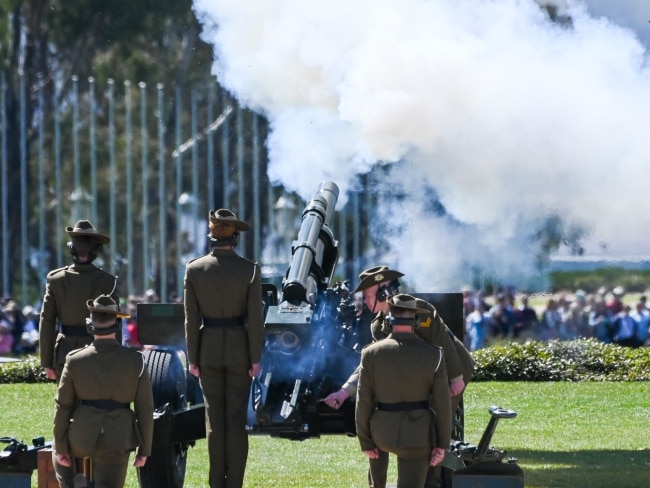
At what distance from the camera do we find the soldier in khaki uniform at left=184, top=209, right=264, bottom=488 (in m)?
10.0

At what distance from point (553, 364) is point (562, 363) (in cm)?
15

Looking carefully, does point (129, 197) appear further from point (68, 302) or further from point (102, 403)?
point (102, 403)

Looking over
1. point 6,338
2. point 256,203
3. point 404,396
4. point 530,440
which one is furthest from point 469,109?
point 256,203

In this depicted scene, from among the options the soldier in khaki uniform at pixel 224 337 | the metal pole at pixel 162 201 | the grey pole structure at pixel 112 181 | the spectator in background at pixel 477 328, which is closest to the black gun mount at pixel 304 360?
the soldier in khaki uniform at pixel 224 337

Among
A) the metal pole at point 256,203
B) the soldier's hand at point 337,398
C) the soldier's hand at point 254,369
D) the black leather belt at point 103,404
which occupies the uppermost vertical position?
the metal pole at point 256,203

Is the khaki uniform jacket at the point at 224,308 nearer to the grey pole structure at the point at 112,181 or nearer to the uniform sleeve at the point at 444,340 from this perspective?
the uniform sleeve at the point at 444,340

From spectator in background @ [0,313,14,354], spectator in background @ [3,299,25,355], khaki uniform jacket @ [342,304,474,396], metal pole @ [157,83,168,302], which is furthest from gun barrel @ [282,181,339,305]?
metal pole @ [157,83,168,302]

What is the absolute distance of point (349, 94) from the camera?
15.8 metres

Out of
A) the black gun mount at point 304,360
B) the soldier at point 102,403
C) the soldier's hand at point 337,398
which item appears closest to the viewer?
the soldier at point 102,403

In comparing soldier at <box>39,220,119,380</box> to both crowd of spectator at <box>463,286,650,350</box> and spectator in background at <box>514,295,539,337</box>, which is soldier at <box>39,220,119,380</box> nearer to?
crowd of spectator at <box>463,286,650,350</box>

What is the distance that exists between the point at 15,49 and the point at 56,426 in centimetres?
3291

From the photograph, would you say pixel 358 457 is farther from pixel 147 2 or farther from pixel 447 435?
pixel 147 2

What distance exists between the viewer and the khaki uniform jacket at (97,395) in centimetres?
870

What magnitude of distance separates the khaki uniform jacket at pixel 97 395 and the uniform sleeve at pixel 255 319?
1.27 metres
